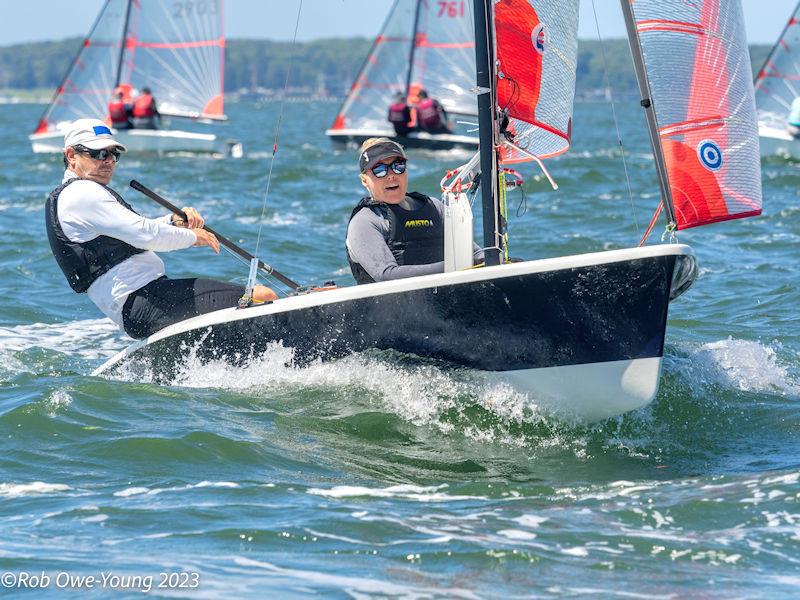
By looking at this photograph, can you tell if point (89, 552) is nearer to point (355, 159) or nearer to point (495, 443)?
point (495, 443)

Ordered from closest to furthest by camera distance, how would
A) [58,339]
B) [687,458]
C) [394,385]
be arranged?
[687,458], [394,385], [58,339]

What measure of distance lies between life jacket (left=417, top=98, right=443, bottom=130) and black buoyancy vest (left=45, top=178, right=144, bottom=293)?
65.2 ft

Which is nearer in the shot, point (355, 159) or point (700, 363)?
point (700, 363)

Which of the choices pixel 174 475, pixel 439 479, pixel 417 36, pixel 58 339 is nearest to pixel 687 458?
pixel 439 479

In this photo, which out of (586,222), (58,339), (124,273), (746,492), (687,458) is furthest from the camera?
(586,222)

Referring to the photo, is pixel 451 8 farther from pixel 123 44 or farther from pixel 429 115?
pixel 123 44

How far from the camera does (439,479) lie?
4.92 meters

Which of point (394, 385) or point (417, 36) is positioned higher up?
point (417, 36)

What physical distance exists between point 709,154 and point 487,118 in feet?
3.37

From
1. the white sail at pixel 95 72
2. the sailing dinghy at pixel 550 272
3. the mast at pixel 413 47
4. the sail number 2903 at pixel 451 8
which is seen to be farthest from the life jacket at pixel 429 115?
the sailing dinghy at pixel 550 272

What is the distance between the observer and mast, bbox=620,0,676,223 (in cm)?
579

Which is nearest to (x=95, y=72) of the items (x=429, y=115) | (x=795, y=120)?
(x=429, y=115)

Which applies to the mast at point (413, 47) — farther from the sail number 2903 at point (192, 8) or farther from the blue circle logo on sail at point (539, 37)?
the blue circle logo on sail at point (539, 37)

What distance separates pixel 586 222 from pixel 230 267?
175 inches
